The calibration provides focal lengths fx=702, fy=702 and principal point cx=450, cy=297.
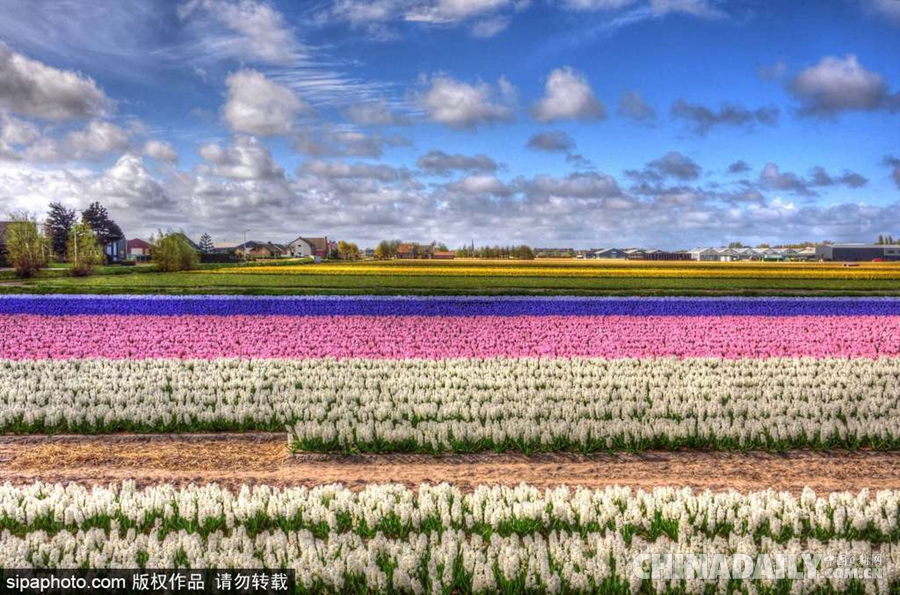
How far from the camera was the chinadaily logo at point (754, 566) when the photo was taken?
5703 mm

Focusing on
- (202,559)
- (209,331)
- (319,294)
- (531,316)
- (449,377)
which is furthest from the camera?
(319,294)

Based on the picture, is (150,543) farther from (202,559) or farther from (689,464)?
(689,464)

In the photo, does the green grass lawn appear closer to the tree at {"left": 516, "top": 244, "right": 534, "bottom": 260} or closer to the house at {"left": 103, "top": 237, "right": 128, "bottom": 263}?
the tree at {"left": 516, "top": 244, "right": 534, "bottom": 260}

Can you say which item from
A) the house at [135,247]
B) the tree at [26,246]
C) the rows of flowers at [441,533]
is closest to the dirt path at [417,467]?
the rows of flowers at [441,533]

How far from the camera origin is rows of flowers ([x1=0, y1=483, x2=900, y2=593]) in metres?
5.65

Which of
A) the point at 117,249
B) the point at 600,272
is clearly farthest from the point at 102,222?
the point at 600,272

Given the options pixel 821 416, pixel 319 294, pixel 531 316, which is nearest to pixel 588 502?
pixel 821 416

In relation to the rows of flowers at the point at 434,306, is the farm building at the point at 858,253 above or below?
above

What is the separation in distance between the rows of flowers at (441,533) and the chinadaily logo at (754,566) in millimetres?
58

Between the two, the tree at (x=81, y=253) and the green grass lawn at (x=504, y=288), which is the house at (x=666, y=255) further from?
the tree at (x=81, y=253)

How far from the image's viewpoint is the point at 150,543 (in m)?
5.95

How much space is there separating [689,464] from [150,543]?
667 centimetres

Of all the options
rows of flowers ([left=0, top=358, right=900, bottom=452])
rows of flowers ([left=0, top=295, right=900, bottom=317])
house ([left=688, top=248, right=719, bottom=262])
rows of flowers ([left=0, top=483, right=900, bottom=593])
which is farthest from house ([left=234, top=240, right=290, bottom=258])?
rows of flowers ([left=0, top=483, right=900, bottom=593])

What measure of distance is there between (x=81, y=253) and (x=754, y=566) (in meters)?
65.4
